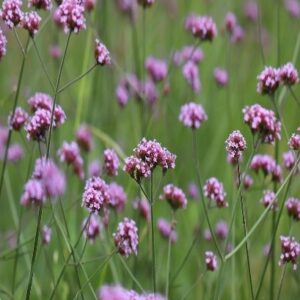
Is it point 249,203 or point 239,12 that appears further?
point 239,12

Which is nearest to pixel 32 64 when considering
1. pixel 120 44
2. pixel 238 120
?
pixel 120 44

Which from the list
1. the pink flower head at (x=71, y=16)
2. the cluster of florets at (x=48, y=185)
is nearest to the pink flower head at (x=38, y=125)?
the cluster of florets at (x=48, y=185)

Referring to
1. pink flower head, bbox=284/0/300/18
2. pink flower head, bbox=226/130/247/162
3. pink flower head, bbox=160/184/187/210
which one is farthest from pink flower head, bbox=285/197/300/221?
pink flower head, bbox=284/0/300/18

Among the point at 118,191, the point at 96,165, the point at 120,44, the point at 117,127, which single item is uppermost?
the point at 120,44

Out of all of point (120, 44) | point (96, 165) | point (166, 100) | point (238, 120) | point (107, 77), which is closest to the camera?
point (96, 165)

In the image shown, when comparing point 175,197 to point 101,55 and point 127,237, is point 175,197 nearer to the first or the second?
point 127,237

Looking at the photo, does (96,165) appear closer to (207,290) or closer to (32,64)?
(207,290)

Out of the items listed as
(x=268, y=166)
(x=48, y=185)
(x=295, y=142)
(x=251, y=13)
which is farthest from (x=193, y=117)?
(x=251, y=13)

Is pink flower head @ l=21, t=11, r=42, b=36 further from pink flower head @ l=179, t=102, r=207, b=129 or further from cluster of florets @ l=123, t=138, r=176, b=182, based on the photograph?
pink flower head @ l=179, t=102, r=207, b=129
